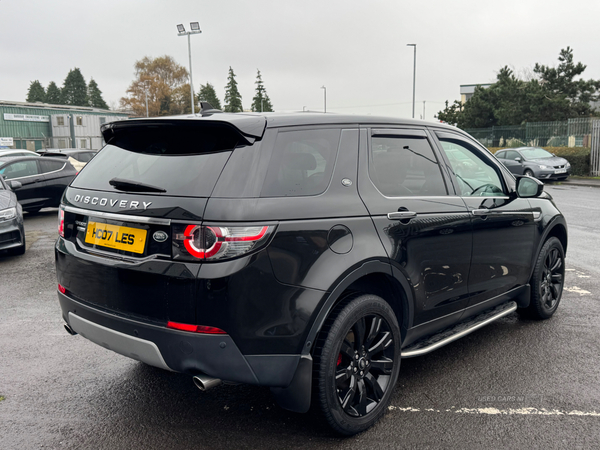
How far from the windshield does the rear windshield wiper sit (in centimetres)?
2344

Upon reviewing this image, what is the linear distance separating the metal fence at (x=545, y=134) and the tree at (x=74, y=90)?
99.8 m

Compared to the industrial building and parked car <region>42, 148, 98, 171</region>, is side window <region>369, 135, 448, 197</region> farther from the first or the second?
the industrial building

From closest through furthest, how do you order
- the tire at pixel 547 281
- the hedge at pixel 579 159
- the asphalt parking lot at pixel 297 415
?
the asphalt parking lot at pixel 297 415
the tire at pixel 547 281
the hedge at pixel 579 159

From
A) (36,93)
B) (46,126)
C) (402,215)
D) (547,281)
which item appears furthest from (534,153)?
(36,93)

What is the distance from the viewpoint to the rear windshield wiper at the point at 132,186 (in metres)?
2.79

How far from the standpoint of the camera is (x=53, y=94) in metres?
116

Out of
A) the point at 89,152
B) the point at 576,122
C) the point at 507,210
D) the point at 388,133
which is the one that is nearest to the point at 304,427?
the point at 388,133

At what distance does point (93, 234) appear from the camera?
2982mm

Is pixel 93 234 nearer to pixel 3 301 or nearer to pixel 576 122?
pixel 3 301

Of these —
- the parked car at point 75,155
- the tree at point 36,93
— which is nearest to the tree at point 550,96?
the parked car at point 75,155

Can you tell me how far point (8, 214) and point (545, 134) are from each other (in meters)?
28.2

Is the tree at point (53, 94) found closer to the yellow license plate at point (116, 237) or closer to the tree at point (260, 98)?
the tree at point (260, 98)

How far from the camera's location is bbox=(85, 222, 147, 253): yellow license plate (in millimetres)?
2748

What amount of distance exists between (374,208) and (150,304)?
1.34 meters
